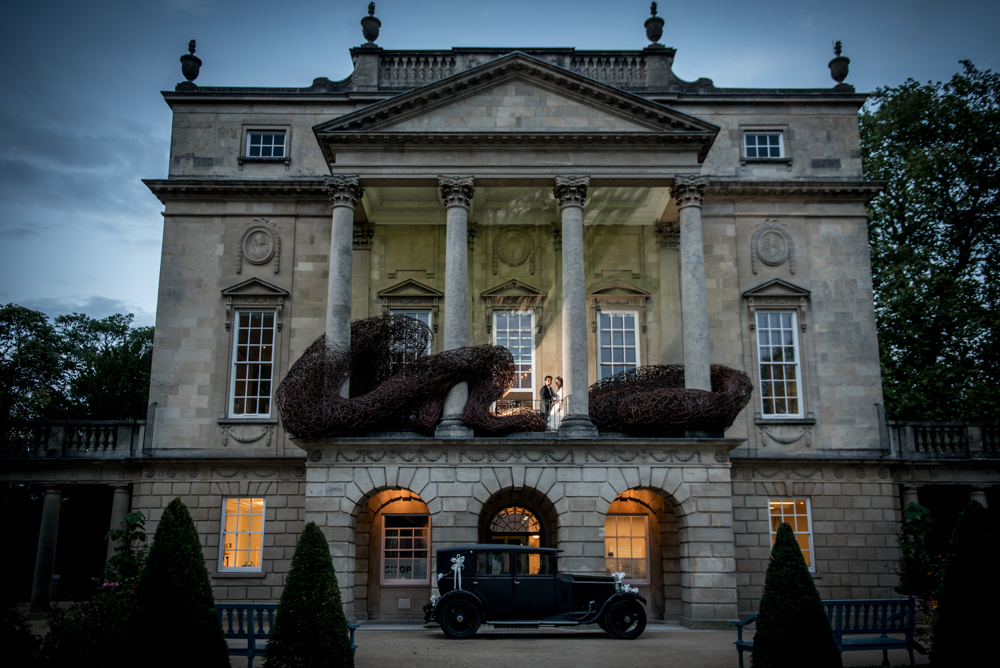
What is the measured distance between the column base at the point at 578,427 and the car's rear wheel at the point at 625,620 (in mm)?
4963

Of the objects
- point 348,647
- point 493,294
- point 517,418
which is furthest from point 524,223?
point 348,647

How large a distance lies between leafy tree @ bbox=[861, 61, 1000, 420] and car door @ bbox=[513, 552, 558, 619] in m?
16.8

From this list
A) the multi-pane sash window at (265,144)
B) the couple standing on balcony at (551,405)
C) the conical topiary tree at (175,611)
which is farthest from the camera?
the multi-pane sash window at (265,144)

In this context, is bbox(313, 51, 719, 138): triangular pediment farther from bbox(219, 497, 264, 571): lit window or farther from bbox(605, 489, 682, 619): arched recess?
bbox(219, 497, 264, 571): lit window

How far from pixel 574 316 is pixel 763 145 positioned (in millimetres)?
10340

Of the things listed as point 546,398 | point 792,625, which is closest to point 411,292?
point 546,398

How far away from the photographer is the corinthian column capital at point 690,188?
2380 cm

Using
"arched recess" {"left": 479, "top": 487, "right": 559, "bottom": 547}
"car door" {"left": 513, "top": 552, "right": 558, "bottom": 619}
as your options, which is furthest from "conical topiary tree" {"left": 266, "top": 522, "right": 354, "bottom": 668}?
"arched recess" {"left": 479, "top": 487, "right": 559, "bottom": 547}

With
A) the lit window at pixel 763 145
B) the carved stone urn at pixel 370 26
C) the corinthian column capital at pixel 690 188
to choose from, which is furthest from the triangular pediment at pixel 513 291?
the carved stone urn at pixel 370 26

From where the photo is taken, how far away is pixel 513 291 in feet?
87.5

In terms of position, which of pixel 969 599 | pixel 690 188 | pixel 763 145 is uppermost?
pixel 763 145

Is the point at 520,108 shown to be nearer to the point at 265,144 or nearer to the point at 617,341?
the point at 617,341

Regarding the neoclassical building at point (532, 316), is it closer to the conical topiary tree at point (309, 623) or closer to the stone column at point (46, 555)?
the stone column at point (46, 555)

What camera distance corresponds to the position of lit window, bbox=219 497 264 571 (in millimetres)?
24062
